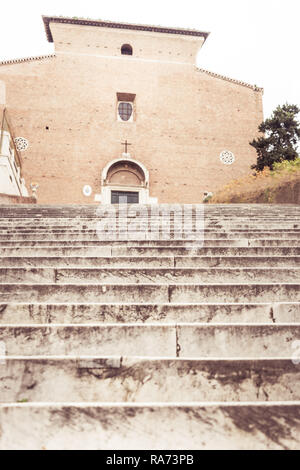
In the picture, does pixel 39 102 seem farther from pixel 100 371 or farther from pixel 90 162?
pixel 100 371

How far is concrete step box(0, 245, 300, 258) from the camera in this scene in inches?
179

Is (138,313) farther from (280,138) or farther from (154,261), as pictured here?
(280,138)

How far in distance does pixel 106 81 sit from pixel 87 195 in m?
6.16

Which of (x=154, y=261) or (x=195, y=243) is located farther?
(x=195, y=243)

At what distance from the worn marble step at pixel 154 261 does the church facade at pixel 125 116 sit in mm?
13390

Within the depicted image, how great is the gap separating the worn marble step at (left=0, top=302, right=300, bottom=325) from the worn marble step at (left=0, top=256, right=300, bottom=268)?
1.26 m

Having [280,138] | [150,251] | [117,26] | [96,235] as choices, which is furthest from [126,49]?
[150,251]

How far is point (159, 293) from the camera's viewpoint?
323cm

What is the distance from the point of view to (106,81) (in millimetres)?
18797

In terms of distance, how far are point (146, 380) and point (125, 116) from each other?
1853 cm

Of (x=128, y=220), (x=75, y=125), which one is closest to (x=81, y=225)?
(x=128, y=220)

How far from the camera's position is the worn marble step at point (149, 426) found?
157 centimetres

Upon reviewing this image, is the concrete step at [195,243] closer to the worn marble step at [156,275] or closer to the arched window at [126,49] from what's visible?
the worn marble step at [156,275]

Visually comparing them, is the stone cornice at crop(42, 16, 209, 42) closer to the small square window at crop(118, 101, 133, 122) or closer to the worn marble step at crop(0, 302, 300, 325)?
the small square window at crop(118, 101, 133, 122)
